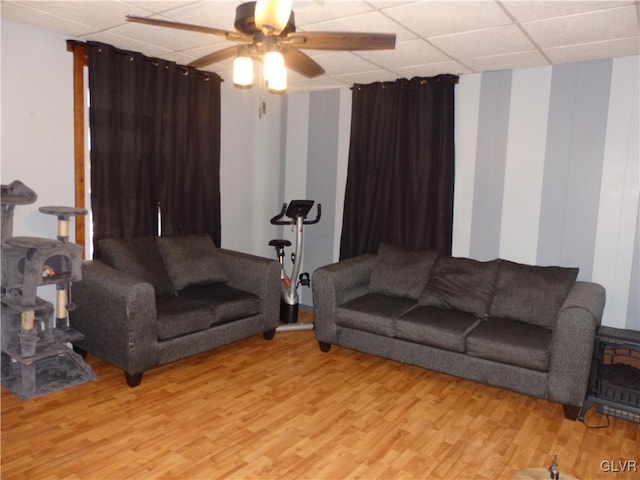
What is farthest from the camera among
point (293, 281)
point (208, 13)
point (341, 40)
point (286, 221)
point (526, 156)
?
point (286, 221)

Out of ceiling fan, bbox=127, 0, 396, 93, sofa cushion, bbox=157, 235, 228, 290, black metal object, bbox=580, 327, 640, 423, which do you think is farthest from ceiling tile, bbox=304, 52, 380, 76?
black metal object, bbox=580, 327, 640, 423

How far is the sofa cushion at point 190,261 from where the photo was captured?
4008mm

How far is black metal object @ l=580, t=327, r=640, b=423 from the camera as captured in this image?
9.59 ft

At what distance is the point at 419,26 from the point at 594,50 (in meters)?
1.38

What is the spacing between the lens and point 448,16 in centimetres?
279

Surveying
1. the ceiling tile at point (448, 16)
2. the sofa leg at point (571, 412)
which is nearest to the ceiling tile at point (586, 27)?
the ceiling tile at point (448, 16)

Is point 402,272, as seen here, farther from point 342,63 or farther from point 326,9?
point 326,9

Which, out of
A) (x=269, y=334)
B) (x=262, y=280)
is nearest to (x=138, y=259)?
(x=262, y=280)

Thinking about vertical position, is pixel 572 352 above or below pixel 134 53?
below

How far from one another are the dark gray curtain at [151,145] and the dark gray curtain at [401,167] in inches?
56.1

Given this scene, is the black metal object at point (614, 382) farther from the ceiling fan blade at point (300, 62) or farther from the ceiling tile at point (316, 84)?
the ceiling tile at point (316, 84)

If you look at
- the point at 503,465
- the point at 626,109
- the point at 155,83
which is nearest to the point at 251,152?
the point at 155,83

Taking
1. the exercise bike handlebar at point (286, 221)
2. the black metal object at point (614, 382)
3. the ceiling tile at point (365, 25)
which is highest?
the ceiling tile at point (365, 25)

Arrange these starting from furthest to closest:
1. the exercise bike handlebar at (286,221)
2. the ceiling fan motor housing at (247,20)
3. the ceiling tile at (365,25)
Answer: the exercise bike handlebar at (286,221) < the ceiling tile at (365,25) < the ceiling fan motor housing at (247,20)
